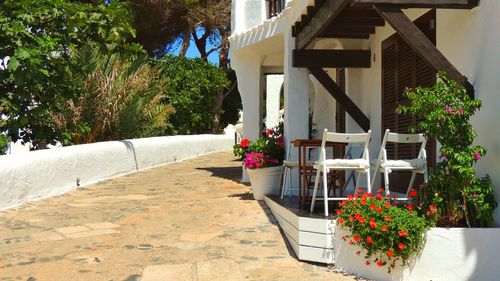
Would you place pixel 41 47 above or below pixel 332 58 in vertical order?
above

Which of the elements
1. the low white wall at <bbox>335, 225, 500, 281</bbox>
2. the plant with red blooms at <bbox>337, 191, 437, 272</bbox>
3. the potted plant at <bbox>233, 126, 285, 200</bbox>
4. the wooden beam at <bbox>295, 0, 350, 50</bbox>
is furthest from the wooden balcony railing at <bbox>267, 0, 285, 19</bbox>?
the low white wall at <bbox>335, 225, 500, 281</bbox>

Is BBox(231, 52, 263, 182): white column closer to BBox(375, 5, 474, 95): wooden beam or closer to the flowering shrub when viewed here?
the flowering shrub

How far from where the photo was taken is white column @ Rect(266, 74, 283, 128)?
17.1m

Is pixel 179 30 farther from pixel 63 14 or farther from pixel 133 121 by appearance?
pixel 63 14

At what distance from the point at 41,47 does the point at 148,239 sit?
4.39 m

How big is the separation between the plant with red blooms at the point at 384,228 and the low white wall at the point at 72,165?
16.5 feet

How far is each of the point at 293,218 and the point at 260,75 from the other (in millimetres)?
5672

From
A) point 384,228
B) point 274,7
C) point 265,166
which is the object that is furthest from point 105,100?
point 384,228

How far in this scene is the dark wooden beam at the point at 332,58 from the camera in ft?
24.6

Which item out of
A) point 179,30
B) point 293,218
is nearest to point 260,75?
point 293,218

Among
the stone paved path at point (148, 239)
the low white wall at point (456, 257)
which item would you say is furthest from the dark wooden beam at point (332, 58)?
the low white wall at point (456, 257)

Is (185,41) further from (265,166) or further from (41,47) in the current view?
(265,166)

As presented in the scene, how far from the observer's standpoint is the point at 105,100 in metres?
12.2

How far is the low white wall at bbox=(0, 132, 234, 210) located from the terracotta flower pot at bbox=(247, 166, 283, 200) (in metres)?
3.30
